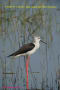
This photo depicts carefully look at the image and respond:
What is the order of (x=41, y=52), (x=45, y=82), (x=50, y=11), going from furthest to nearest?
1. (x=50, y=11)
2. (x=41, y=52)
3. (x=45, y=82)

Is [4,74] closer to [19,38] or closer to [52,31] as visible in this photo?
[19,38]

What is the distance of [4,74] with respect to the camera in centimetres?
635

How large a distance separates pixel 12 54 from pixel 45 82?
0.83 meters

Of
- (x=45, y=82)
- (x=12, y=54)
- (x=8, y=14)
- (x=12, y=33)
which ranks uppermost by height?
(x=8, y=14)

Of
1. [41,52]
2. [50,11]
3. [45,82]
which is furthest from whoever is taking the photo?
[50,11]

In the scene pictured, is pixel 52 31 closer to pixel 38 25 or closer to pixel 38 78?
pixel 38 25

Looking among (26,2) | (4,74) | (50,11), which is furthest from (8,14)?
(4,74)

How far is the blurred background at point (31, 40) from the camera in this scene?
625 centimetres

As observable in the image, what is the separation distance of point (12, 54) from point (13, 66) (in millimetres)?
242

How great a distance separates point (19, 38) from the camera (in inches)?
264

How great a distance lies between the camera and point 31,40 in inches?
264

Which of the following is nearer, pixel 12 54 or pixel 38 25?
pixel 12 54

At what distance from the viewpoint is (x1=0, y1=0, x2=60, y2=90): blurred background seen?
20.5 feet

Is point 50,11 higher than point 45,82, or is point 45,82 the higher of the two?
point 50,11
